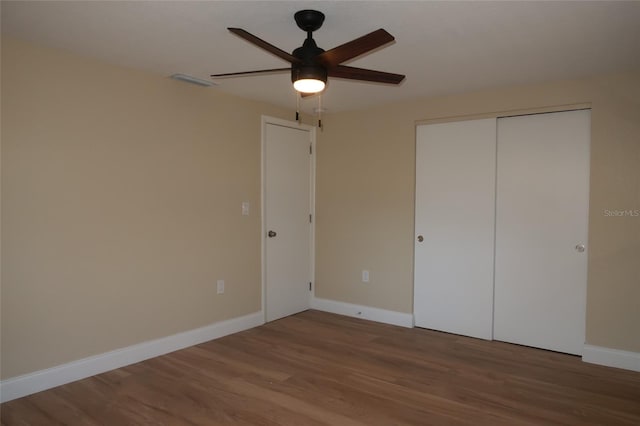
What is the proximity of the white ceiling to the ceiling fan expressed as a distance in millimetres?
96

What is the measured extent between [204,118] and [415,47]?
2.06 meters

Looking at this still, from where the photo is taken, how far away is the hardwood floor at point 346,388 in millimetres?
2588

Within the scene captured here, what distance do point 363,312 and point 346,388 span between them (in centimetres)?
181

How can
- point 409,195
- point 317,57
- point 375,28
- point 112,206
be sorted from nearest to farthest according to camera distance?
point 317,57
point 375,28
point 112,206
point 409,195

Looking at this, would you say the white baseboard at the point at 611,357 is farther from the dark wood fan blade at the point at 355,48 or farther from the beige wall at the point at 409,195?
the dark wood fan blade at the point at 355,48

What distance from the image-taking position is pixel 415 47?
281 centimetres

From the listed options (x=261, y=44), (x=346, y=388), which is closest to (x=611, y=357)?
(x=346, y=388)

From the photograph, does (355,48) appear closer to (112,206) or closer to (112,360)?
(112,206)

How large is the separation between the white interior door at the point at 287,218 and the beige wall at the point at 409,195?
0.20 meters

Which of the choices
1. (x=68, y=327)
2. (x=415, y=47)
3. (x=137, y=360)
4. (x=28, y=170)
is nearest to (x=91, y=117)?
(x=28, y=170)

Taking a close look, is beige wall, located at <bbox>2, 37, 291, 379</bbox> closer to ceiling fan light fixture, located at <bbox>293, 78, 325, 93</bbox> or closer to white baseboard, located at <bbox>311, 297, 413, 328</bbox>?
white baseboard, located at <bbox>311, 297, 413, 328</bbox>

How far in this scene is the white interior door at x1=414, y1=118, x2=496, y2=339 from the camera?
158 inches

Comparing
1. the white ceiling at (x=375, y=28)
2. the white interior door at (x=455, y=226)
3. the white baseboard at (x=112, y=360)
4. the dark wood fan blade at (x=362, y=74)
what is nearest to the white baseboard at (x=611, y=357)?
the white interior door at (x=455, y=226)

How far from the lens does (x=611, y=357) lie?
11.1 ft
